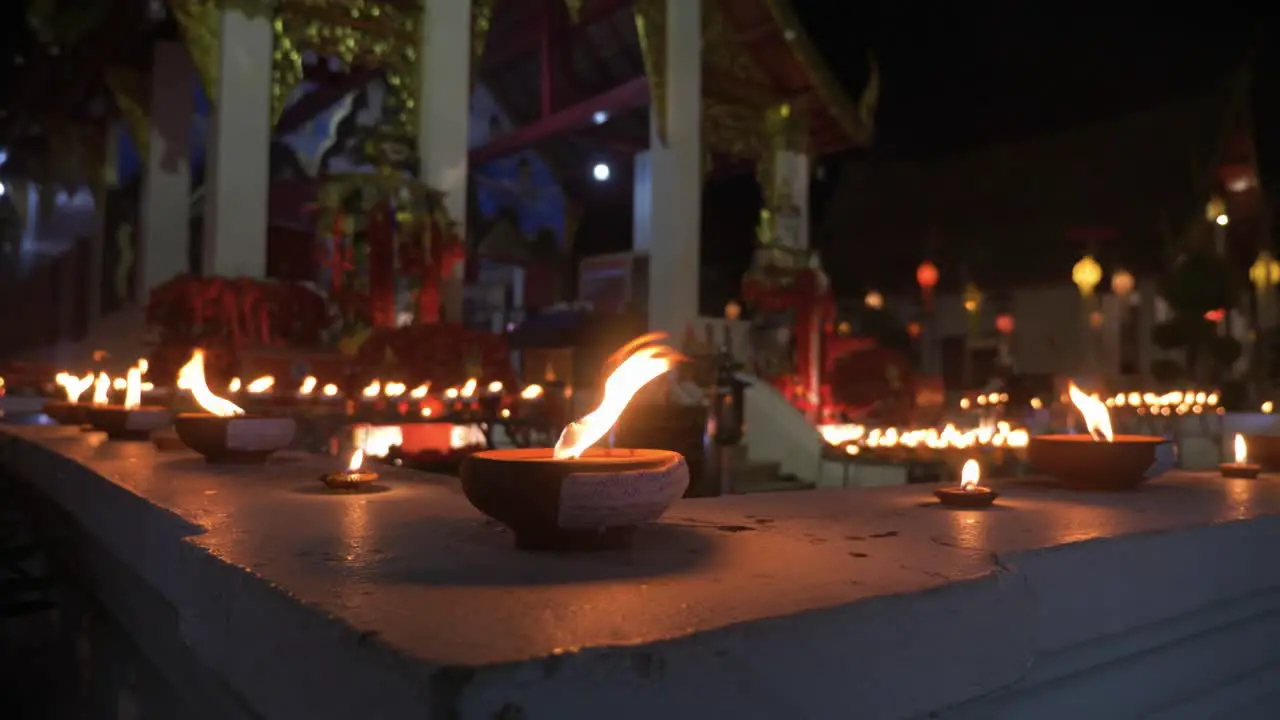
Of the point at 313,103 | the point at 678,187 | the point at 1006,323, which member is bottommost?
the point at 1006,323

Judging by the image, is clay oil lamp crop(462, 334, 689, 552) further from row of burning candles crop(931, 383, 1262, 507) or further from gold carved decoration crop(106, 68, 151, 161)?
gold carved decoration crop(106, 68, 151, 161)

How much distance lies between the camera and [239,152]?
788 cm

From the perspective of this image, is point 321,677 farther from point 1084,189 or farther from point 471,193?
point 1084,189

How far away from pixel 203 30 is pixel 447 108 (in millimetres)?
2315

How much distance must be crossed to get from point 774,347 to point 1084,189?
13146 mm

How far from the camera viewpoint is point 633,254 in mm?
16062

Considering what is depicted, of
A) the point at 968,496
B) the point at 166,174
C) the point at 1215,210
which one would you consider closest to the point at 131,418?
the point at 968,496

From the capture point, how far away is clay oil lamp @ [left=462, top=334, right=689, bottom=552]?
136 centimetres

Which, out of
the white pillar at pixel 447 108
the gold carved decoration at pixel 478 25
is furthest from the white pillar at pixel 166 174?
the gold carved decoration at pixel 478 25

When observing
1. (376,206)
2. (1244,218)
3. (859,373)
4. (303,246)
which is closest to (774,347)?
(859,373)

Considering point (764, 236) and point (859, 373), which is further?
point (764, 236)

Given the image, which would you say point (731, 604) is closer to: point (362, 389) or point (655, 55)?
point (362, 389)

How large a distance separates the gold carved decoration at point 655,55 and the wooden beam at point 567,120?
1383 mm

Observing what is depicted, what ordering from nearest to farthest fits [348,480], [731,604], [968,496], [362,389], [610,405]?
[731,604]
[610,405]
[968,496]
[348,480]
[362,389]
